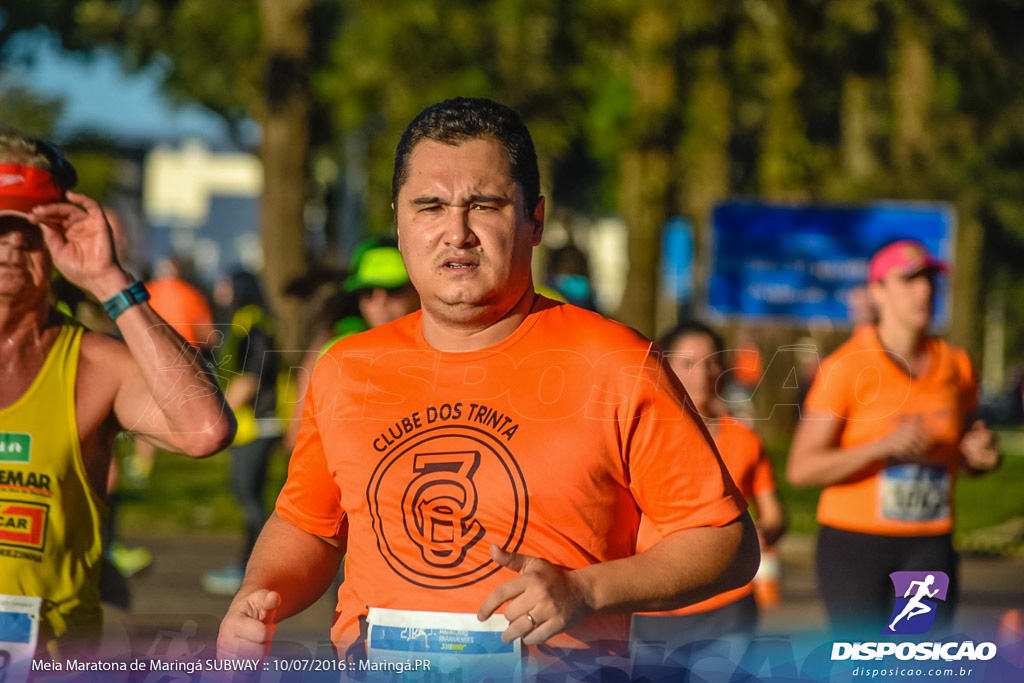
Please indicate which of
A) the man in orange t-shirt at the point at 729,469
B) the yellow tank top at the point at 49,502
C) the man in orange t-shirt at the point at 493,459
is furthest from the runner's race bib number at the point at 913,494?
the yellow tank top at the point at 49,502

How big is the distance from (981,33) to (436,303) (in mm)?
17086

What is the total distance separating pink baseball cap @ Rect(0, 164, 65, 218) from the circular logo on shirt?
3.76 ft

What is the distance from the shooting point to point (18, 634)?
3246 mm

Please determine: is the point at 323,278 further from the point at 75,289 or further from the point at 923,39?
the point at 923,39

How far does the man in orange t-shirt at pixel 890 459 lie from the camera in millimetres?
5453

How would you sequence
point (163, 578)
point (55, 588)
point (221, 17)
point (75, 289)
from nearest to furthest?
point (55, 588), point (75, 289), point (163, 578), point (221, 17)

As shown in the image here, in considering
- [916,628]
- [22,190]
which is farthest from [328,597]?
[22,190]

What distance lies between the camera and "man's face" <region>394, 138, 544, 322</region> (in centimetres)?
281

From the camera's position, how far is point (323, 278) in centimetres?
675

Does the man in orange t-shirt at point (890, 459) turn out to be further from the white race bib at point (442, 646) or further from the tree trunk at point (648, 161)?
the tree trunk at point (648, 161)

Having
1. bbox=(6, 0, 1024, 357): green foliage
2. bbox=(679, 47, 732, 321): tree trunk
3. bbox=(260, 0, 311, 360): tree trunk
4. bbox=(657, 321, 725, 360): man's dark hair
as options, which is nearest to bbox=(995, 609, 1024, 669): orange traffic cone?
bbox=(657, 321, 725, 360): man's dark hair

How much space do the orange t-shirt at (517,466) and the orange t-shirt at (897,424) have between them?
9.19 feet

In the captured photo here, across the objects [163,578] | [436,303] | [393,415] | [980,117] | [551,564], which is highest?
[980,117]

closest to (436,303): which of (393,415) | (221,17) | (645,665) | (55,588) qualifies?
(393,415)
